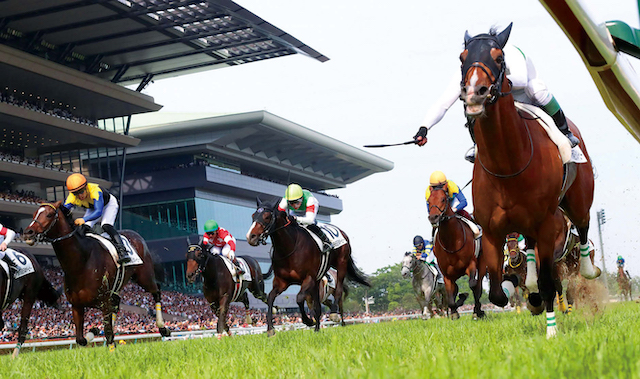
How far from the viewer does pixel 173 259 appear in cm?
6178

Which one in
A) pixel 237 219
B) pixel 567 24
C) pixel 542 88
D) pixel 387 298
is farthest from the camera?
pixel 387 298

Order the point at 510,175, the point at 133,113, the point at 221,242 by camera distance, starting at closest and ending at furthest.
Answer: the point at 510,175, the point at 221,242, the point at 133,113

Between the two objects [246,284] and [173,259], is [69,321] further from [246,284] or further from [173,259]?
[173,259]

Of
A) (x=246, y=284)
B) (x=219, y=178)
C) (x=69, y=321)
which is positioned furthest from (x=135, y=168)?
(x=246, y=284)

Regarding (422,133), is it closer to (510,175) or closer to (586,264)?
(510,175)

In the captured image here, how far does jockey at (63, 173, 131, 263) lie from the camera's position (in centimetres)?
1062

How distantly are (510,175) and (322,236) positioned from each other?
684 cm

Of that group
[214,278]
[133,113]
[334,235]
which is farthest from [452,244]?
[133,113]

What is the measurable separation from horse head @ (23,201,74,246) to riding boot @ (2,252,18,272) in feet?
9.73

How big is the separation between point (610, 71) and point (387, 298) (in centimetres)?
7092

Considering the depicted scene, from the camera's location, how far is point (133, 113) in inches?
2130

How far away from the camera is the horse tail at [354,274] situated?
16.3 meters

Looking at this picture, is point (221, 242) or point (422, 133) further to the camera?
point (221, 242)

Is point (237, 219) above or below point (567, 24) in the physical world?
above
